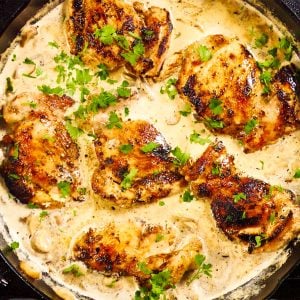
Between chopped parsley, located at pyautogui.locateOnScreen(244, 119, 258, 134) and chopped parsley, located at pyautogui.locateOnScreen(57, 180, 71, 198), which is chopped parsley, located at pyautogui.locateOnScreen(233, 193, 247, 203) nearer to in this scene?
chopped parsley, located at pyautogui.locateOnScreen(244, 119, 258, 134)

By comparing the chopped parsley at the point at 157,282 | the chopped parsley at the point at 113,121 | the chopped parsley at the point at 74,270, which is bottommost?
the chopped parsley at the point at 74,270

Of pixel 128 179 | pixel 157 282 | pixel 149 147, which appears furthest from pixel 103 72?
pixel 157 282

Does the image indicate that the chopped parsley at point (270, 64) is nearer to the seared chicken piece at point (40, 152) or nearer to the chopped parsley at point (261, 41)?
the chopped parsley at point (261, 41)

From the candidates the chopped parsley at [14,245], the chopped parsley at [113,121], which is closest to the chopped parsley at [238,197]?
the chopped parsley at [113,121]

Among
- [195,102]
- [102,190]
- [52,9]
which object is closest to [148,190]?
[102,190]

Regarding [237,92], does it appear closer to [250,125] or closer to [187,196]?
[250,125]

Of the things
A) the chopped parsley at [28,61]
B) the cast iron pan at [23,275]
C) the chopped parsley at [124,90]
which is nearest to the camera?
the cast iron pan at [23,275]

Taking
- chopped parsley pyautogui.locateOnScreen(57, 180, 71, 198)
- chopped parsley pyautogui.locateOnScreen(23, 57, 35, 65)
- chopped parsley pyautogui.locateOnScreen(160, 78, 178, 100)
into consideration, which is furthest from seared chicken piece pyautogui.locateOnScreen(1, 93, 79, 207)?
chopped parsley pyautogui.locateOnScreen(160, 78, 178, 100)
